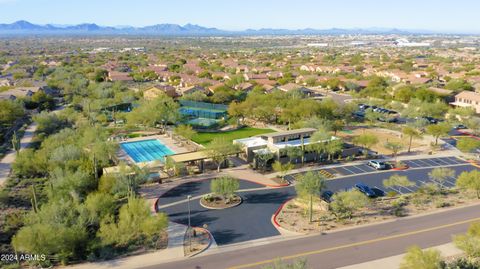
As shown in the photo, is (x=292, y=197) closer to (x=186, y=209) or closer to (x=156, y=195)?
(x=186, y=209)

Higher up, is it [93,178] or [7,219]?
[93,178]

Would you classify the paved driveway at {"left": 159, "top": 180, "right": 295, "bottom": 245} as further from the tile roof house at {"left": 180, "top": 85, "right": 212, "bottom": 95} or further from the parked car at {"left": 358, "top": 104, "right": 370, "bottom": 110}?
the tile roof house at {"left": 180, "top": 85, "right": 212, "bottom": 95}

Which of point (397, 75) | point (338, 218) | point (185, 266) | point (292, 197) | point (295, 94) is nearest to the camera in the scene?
point (185, 266)

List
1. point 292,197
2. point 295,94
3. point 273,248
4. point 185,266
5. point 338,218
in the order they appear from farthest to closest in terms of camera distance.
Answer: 1. point 295,94
2. point 292,197
3. point 338,218
4. point 273,248
5. point 185,266

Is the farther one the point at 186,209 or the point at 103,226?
the point at 186,209

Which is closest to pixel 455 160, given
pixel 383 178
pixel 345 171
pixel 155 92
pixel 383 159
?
pixel 383 159

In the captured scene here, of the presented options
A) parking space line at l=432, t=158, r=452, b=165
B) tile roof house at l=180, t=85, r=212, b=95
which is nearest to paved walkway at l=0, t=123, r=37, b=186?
tile roof house at l=180, t=85, r=212, b=95

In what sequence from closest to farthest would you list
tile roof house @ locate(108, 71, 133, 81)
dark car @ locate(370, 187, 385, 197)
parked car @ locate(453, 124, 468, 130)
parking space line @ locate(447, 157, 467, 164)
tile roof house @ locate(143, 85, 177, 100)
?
dark car @ locate(370, 187, 385, 197) < parking space line @ locate(447, 157, 467, 164) < parked car @ locate(453, 124, 468, 130) < tile roof house @ locate(143, 85, 177, 100) < tile roof house @ locate(108, 71, 133, 81)

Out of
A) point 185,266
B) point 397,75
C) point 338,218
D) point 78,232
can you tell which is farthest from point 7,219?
point 397,75
